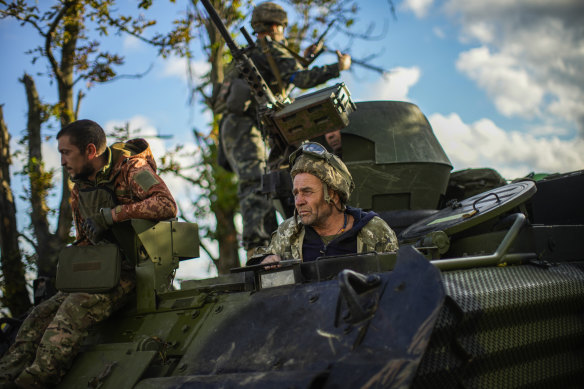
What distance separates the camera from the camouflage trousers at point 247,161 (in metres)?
7.54

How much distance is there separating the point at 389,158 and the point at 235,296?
273 centimetres

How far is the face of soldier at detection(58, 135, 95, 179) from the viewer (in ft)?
14.6

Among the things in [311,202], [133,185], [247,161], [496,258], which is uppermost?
[247,161]

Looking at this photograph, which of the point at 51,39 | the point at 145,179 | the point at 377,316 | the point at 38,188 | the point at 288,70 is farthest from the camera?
the point at 51,39

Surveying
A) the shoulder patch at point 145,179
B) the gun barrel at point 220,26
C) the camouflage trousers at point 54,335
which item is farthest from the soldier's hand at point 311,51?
the camouflage trousers at point 54,335

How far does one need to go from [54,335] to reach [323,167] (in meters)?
1.95

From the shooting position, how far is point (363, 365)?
237 centimetres

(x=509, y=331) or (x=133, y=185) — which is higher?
(x=133, y=185)

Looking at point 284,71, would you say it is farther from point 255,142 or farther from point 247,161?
point 247,161

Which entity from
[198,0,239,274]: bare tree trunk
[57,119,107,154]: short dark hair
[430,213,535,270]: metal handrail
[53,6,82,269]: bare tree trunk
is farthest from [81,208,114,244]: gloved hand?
[198,0,239,274]: bare tree trunk

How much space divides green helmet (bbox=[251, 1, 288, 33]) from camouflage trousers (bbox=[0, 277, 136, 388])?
421cm

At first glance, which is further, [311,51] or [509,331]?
[311,51]

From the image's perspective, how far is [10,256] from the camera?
8.17m

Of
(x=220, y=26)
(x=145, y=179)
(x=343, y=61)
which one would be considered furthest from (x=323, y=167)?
(x=343, y=61)
